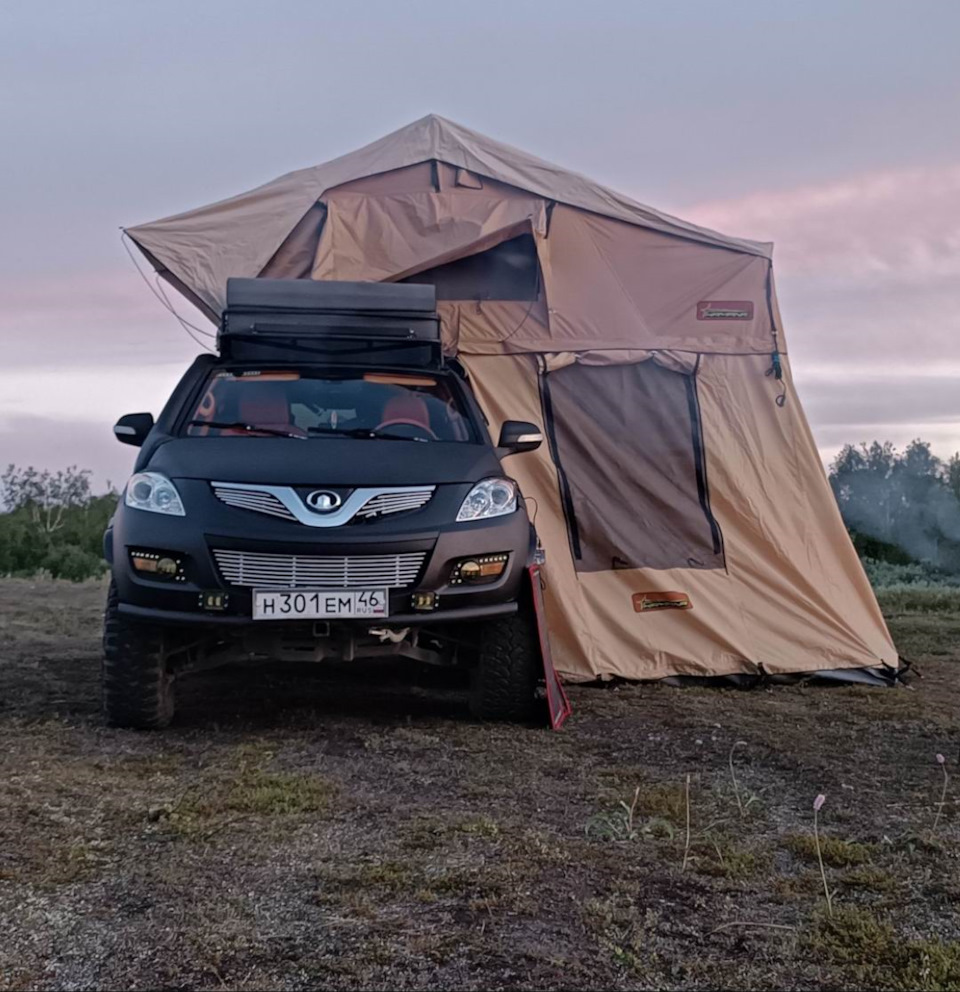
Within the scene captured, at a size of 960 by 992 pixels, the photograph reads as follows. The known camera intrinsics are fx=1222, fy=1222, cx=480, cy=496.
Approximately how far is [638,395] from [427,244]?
5.21ft

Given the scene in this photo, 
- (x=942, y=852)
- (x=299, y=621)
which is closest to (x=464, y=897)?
(x=942, y=852)

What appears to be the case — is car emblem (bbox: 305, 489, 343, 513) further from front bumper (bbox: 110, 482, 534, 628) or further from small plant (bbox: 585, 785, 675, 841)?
small plant (bbox: 585, 785, 675, 841)

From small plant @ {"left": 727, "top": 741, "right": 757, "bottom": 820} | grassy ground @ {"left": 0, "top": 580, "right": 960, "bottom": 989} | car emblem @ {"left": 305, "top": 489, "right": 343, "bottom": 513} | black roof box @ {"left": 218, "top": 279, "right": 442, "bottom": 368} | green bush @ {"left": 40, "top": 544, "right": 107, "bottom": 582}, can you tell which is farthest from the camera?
green bush @ {"left": 40, "top": 544, "right": 107, "bottom": 582}

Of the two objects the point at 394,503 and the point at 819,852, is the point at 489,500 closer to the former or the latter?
the point at 394,503

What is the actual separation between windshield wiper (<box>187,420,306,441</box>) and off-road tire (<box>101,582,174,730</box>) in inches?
36.1

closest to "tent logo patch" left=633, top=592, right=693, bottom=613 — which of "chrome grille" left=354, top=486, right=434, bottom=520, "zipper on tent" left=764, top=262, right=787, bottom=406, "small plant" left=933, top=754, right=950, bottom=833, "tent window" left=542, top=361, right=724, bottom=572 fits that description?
"tent window" left=542, top=361, right=724, bottom=572

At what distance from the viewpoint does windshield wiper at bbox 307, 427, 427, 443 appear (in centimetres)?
572

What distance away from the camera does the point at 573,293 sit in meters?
7.45

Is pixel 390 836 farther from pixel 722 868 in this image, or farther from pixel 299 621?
pixel 299 621

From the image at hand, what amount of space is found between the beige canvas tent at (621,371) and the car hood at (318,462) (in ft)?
5.87

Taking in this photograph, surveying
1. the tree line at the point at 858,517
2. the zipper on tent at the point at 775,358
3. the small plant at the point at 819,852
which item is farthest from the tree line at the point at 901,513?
the small plant at the point at 819,852

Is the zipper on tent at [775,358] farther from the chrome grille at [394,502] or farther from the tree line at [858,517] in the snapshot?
the tree line at [858,517]

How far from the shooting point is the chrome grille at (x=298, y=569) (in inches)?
199

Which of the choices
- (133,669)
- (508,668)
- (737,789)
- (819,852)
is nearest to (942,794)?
(737,789)
